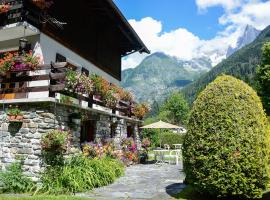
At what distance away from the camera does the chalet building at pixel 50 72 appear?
1112 centimetres

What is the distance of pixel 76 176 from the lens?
1070cm

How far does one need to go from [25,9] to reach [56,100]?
3.55 m

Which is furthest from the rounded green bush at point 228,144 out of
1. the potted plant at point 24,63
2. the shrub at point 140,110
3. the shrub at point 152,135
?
the shrub at point 152,135

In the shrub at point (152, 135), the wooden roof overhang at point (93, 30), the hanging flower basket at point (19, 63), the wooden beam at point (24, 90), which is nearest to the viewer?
the wooden beam at point (24, 90)

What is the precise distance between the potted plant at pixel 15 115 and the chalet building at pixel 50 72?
0.10 meters

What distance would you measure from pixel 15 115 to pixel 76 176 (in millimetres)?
2832

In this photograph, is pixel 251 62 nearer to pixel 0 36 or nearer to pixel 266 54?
pixel 266 54

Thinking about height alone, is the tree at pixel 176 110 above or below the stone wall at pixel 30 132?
above

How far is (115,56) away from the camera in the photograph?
21.8m

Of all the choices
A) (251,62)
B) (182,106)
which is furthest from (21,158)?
(251,62)

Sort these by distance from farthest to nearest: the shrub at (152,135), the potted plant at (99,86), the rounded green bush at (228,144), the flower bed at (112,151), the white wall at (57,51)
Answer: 1. the shrub at (152,135)
2. the potted plant at (99,86)
3. the flower bed at (112,151)
4. the white wall at (57,51)
5. the rounded green bush at (228,144)

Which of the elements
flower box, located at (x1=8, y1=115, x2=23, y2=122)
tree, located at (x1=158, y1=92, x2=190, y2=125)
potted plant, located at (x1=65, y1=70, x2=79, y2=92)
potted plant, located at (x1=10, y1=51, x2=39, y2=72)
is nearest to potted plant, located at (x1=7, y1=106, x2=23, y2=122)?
flower box, located at (x1=8, y1=115, x2=23, y2=122)

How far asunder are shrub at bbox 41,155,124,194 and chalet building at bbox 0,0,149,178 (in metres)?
0.56

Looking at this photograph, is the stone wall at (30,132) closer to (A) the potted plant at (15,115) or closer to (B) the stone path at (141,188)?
(A) the potted plant at (15,115)
